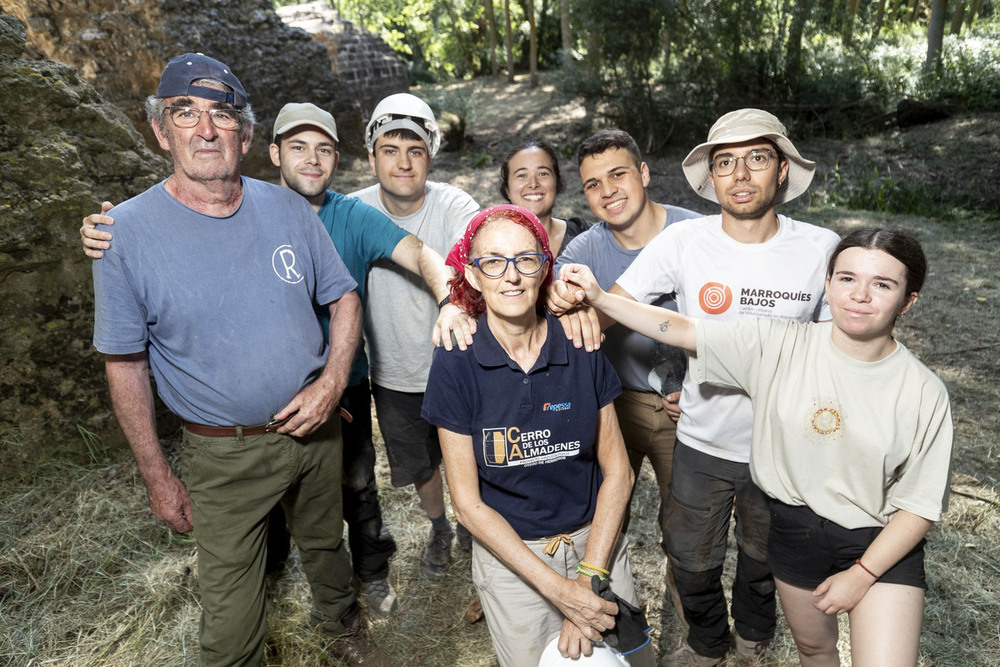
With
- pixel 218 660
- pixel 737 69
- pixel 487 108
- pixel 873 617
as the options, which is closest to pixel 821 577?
pixel 873 617

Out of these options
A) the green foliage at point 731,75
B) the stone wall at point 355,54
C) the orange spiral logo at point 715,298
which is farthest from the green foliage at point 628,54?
the orange spiral logo at point 715,298

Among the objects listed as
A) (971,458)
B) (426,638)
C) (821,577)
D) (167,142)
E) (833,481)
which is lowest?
Answer: (426,638)

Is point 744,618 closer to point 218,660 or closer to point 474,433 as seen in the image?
point 474,433

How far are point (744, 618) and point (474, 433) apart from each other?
1.58 m

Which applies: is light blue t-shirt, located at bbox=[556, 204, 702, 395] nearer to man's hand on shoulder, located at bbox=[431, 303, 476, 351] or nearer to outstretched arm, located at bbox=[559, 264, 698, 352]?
outstretched arm, located at bbox=[559, 264, 698, 352]

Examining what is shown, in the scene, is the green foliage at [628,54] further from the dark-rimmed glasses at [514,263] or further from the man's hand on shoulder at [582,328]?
the dark-rimmed glasses at [514,263]

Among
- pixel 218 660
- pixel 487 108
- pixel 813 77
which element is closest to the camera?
pixel 218 660

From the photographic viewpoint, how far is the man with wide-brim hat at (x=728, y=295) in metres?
2.37

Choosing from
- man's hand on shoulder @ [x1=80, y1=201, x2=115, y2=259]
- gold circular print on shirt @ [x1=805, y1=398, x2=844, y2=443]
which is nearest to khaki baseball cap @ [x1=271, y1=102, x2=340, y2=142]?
man's hand on shoulder @ [x1=80, y1=201, x2=115, y2=259]

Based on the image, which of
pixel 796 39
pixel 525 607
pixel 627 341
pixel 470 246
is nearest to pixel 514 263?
pixel 470 246

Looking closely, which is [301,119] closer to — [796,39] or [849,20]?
[796,39]

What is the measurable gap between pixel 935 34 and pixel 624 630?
16.4 m

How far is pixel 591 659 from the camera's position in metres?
2.00

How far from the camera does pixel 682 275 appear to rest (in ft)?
8.20
